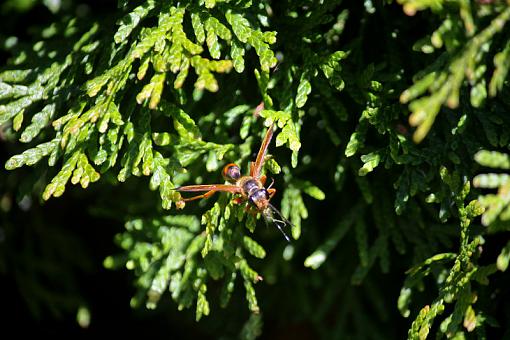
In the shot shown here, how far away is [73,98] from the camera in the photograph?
309 centimetres

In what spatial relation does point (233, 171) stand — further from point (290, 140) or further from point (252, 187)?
point (290, 140)

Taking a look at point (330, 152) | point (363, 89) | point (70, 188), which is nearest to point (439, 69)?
point (363, 89)

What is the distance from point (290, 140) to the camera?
8.47 feet

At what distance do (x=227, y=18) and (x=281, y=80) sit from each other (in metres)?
0.53

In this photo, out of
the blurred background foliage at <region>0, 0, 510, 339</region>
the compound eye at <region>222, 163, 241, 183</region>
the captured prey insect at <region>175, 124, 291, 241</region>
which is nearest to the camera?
the blurred background foliage at <region>0, 0, 510, 339</region>

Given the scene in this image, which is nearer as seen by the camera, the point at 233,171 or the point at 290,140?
the point at 290,140

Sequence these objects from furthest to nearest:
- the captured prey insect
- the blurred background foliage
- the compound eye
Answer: the compound eye → the captured prey insect → the blurred background foliage

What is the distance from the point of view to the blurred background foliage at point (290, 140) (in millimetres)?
2514

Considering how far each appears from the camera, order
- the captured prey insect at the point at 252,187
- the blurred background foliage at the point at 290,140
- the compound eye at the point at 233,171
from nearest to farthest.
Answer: the blurred background foliage at the point at 290,140, the captured prey insect at the point at 252,187, the compound eye at the point at 233,171

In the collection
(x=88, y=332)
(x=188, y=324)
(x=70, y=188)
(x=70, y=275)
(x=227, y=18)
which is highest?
(x=227, y=18)

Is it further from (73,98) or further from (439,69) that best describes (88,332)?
(439,69)

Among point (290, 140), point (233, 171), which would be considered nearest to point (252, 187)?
point (233, 171)

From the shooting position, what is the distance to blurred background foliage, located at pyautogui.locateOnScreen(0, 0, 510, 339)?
2514 mm

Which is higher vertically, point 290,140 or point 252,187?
point 290,140
